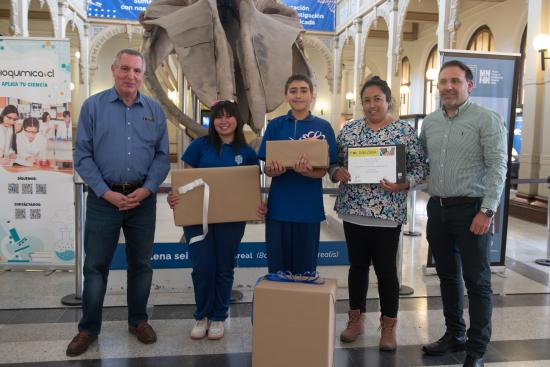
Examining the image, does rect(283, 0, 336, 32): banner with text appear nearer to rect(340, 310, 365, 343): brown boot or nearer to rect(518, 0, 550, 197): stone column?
rect(518, 0, 550, 197): stone column

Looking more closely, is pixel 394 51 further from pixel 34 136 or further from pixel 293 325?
pixel 293 325

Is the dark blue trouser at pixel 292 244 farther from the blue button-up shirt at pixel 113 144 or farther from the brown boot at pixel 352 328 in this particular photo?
the blue button-up shirt at pixel 113 144

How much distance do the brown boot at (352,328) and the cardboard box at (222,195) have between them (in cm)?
101

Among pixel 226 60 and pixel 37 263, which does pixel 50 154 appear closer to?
pixel 37 263

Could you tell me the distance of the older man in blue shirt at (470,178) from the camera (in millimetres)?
2742

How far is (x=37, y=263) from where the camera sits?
4.87 metres

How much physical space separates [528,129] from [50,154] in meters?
9.01

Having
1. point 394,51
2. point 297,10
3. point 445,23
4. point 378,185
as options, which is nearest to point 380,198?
point 378,185

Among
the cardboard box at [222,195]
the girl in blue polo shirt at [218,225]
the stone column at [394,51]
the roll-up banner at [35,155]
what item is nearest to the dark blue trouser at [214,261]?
the girl in blue polo shirt at [218,225]

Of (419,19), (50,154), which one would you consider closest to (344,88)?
(419,19)

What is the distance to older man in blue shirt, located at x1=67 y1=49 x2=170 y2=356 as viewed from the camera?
301 cm

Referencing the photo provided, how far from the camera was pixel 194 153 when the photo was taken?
3.17 m

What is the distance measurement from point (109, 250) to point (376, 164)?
178 centimetres

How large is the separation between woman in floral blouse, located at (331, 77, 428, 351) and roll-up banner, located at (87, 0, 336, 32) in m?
14.0
